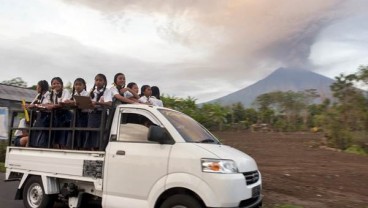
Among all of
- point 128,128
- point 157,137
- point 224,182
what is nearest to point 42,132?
point 128,128

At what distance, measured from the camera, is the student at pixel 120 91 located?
23.2ft

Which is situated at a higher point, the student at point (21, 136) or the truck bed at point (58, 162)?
the student at point (21, 136)

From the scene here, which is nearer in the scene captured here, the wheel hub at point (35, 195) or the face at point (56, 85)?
the wheel hub at point (35, 195)

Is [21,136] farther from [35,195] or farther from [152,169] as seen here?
[152,169]

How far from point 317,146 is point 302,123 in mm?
12387

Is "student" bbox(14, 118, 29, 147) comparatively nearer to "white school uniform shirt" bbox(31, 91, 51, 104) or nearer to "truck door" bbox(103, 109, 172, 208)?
"white school uniform shirt" bbox(31, 91, 51, 104)

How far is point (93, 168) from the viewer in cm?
666

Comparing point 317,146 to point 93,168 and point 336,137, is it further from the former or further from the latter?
point 93,168

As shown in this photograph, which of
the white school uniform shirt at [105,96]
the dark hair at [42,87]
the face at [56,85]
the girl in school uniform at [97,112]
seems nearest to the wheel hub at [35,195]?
the girl in school uniform at [97,112]

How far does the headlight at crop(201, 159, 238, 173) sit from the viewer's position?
555 centimetres

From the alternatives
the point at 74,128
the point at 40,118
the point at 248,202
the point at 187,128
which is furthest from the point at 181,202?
the point at 40,118

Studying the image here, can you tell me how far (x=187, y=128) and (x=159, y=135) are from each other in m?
0.76

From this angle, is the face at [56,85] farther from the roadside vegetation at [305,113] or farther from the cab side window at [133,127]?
the roadside vegetation at [305,113]

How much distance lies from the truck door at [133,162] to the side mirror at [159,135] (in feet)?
0.30
